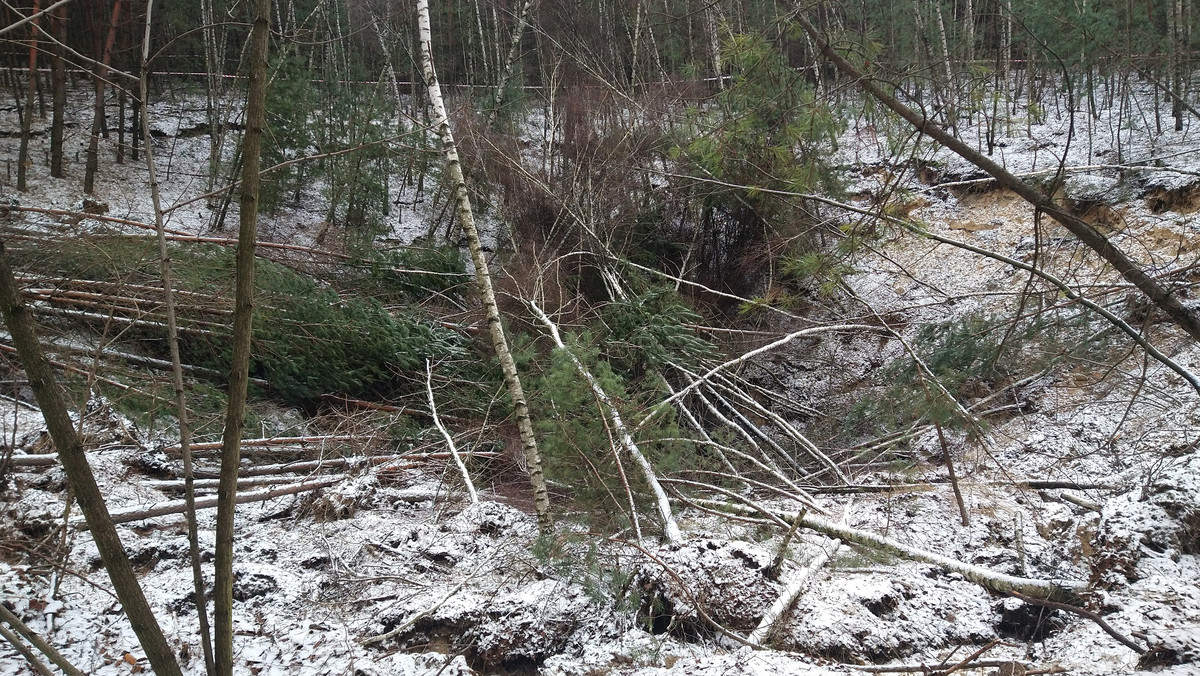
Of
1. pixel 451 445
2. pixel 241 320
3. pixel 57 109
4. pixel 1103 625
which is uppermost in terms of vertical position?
pixel 57 109

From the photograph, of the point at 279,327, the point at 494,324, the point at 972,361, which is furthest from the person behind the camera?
the point at 972,361

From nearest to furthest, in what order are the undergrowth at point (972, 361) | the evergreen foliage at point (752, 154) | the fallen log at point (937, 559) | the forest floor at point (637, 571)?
the forest floor at point (637, 571) → the fallen log at point (937, 559) → the evergreen foliage at point (752, 154) → the undergrowth at point (972, 361)

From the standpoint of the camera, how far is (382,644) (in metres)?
2.74

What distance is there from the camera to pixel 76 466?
1.40 metres

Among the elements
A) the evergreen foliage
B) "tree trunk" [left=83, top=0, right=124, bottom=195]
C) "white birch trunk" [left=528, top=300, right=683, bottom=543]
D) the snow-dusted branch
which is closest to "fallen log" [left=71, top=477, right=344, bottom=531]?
the snow-dusted branch

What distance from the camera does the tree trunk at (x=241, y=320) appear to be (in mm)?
1450

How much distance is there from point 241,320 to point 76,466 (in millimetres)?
434

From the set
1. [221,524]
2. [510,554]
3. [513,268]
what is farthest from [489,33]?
[221,524]

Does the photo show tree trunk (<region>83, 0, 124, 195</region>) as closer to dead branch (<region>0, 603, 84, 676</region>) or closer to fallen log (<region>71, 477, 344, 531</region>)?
fallen log (<region>71, 477, 344, 531</region>)

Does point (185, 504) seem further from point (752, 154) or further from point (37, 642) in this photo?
point (752, 154)

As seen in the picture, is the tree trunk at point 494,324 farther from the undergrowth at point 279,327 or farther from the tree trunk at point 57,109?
the tree trunk at point 57,109

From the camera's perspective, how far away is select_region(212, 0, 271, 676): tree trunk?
1.45 meters

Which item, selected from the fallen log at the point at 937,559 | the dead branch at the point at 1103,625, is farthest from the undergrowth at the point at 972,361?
the dead branch at the point at 1103,625

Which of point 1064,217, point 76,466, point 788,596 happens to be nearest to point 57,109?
point 76,466
